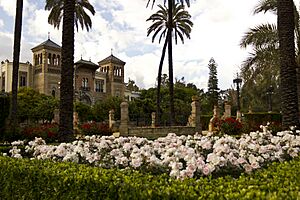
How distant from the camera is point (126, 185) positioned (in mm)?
3121

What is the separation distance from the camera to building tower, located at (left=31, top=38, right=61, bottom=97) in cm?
5809

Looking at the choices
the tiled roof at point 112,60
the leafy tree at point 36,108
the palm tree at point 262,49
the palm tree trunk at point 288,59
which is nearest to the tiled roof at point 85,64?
the tiled roof at point 112,60

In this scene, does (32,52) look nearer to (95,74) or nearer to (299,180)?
(95,74)

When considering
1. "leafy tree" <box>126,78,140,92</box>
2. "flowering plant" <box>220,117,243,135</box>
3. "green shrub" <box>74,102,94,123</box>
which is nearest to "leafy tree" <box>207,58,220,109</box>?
"green shrub" <box>74,102,94,123</box>

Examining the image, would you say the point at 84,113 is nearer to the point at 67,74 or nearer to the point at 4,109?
the point at 4,109

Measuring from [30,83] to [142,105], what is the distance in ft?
68.6

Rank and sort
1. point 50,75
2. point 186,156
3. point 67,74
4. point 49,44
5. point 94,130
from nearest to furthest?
point 186,156 → point 67,74 → point 94,130 → point 50,75 → point 49,44

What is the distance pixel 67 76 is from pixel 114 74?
57.8 m

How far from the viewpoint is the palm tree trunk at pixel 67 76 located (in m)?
11.4

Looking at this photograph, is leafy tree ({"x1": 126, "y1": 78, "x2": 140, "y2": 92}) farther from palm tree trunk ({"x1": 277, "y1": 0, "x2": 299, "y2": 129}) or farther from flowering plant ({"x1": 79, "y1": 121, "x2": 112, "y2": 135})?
palm tree trunk ({"x1": 277, "y1": 0, "x2": 299, "y2": 129})

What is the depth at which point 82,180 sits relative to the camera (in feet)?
11.6

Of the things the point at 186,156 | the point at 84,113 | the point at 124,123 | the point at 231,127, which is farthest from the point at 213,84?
the point at 186,156

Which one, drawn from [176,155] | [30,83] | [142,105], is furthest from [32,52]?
[176,155]

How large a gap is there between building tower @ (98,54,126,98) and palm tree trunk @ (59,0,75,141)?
185ft
